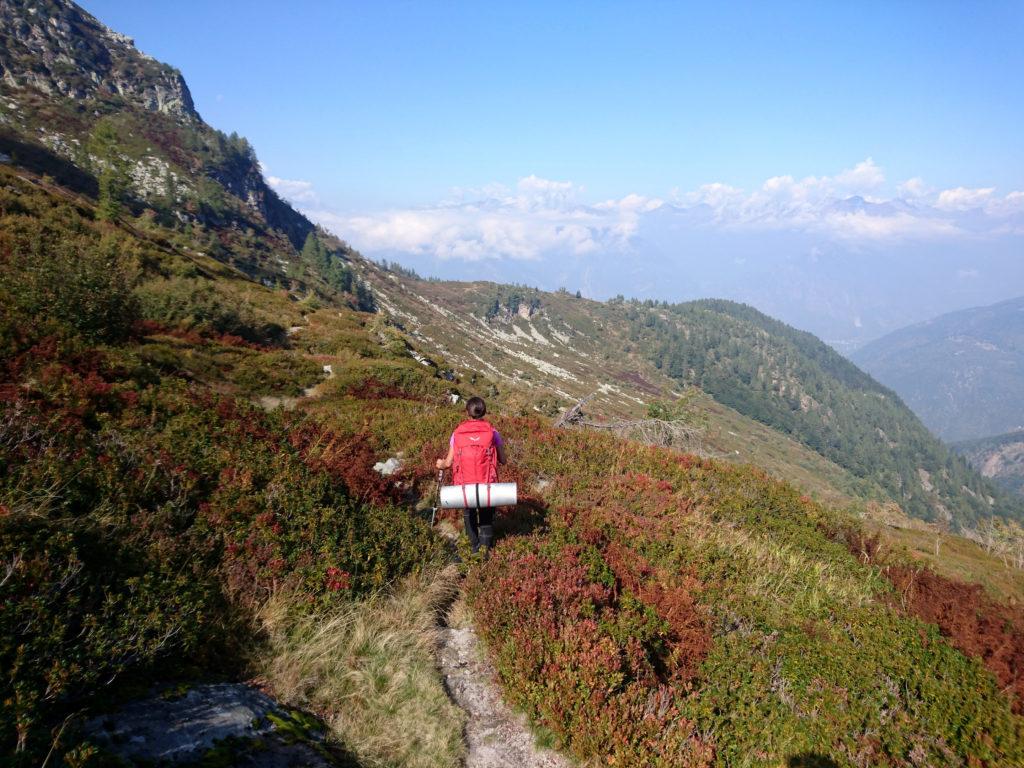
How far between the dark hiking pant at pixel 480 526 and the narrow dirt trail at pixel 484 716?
4.28 feet

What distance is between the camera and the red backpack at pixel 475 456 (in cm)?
662

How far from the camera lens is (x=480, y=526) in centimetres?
691

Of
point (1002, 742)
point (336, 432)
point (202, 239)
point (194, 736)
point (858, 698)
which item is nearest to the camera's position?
point (194, 736)

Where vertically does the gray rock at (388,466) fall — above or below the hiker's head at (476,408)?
below

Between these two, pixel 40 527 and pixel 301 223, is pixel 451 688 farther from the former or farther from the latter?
pixel 301 223

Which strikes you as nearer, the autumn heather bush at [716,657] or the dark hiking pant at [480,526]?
the autumn heather bush at [716,657]

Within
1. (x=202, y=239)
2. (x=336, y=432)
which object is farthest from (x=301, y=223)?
(x=336, y=432)

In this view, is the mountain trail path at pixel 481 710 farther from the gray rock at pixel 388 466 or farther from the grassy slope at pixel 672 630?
the gray rock at pixel 388 466

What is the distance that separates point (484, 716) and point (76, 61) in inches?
7688

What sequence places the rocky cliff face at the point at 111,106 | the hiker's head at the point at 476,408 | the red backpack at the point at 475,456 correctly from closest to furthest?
1. the red backpack at the point at 475,456
2. the hiker's head at the point at 476,408
3. the rocky cliff face at the point at 111,106

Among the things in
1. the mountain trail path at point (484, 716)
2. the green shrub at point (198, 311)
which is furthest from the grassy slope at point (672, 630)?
the green shrub at point (198, 311)

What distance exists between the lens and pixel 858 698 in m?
5.12

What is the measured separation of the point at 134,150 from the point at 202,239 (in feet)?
155

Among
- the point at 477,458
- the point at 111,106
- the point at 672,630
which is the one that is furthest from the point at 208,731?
the point at 111,106
